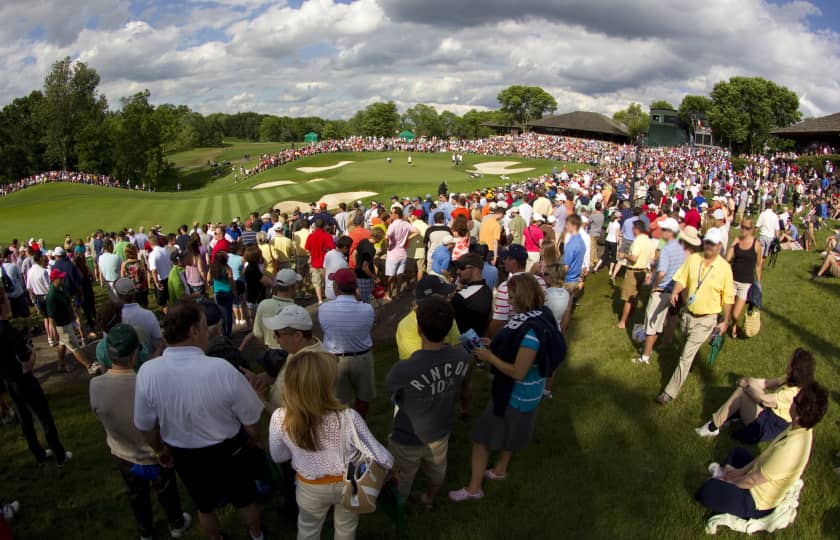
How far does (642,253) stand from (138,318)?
26.0 feet

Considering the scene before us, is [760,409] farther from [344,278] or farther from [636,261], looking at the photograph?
[344,278]

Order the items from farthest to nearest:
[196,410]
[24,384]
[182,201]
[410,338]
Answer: [182,201] < [24,384] < [410,338] < [196,410]

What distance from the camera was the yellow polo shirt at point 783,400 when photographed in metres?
4.98

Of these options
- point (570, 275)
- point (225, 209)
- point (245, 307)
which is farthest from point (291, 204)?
point (570, 275)

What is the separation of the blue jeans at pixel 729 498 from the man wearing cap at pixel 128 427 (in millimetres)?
4644

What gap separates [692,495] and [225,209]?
2689 centimetres

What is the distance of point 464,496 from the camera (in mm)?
4531

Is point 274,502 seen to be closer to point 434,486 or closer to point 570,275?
point 434,486

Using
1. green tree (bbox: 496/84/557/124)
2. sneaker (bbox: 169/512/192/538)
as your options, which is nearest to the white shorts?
sneaker (bbox: 169/512/192/538)

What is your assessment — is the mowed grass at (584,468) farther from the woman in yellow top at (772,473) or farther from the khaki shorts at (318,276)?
the khaki shorts at (318,276)

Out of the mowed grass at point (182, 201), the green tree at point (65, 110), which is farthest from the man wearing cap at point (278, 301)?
the green tree at point (65, 110)

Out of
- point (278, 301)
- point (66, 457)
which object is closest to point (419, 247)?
point (278, 301)

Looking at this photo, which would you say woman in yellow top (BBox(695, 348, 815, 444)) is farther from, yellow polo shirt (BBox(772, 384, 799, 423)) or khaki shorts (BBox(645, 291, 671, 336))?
khaki shorts (BBox(645, 291, 671, 336))

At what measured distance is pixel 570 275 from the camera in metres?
8.59
